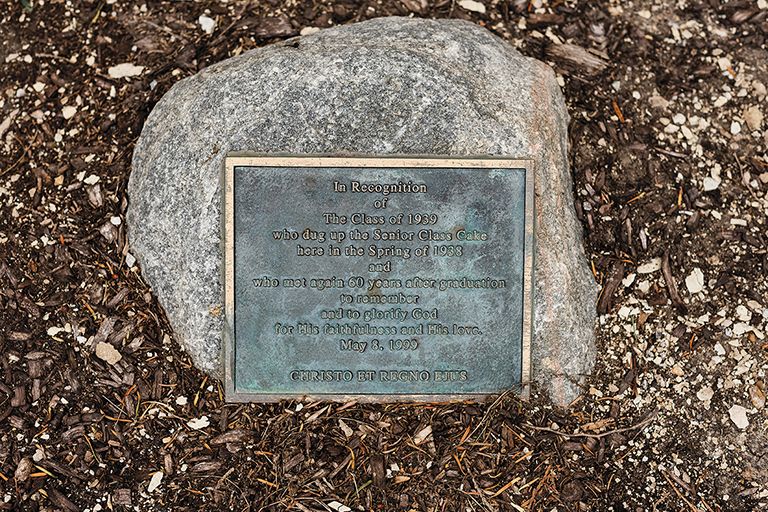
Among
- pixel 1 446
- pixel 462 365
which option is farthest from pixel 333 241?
pixel 1 446

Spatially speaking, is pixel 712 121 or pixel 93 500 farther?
pixel 712 121

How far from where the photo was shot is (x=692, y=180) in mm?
3166

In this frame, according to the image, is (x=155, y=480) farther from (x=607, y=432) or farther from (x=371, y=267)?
(x=607, y=432)

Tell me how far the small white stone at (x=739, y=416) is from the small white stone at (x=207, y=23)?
9.15ft

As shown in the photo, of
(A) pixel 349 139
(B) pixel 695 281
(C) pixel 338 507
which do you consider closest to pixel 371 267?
(A) pixel 349 139

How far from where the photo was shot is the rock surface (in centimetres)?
273

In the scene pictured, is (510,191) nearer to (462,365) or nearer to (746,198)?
(462,365)

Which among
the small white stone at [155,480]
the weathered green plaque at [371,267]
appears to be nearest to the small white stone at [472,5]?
the weathered green plaque at [371,267]

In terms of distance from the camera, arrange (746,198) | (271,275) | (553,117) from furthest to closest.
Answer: (746,198)
(553,117)
(271,275)

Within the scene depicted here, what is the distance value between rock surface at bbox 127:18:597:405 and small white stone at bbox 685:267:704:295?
0.47 metres

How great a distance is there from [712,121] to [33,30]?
3.17 meters

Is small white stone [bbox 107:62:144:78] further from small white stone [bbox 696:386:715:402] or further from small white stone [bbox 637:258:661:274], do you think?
small white stone [bbox 696:386:715:402]

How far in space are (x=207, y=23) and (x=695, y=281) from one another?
2.46 m

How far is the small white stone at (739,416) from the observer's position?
113 inches
